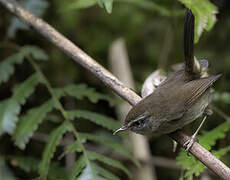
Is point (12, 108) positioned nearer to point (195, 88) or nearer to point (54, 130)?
point (54, 130)

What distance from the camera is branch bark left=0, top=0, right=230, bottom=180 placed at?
2.22 meters

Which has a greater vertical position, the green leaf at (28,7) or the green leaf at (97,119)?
the green leaf at (28,7)

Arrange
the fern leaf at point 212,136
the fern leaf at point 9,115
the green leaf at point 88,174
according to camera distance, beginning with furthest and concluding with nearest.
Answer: the fern leaf at point 9,115, the fern leaf at point 212,136, the green leaf at point 88,174

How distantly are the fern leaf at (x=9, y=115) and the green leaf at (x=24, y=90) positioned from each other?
2.3 inches

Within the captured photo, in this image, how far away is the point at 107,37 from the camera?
5.00 meters

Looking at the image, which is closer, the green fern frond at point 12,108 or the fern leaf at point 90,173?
the fern leaf at point 90,173

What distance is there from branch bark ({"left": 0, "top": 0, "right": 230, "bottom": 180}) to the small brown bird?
0.10 m

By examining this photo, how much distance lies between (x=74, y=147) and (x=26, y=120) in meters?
0.60

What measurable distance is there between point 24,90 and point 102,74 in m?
0.97

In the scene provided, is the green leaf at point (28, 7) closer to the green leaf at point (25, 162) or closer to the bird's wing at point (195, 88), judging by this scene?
the green leaf at point (25, 162)

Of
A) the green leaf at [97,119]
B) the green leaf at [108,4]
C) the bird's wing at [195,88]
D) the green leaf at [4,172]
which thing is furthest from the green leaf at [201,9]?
the green leaf at [4,172]

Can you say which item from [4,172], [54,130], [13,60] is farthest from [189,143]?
[13,60]

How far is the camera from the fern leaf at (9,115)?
311 cm

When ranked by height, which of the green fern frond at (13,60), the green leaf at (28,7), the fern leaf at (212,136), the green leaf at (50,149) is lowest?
the fern leaf at (212,136)
